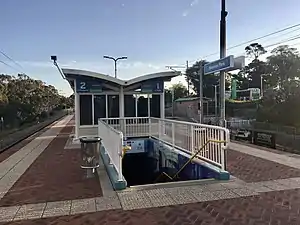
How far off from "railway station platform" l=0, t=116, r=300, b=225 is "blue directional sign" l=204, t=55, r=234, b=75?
4.30 metres

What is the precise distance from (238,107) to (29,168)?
28351 millimetres

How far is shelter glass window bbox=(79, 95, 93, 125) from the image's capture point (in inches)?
565

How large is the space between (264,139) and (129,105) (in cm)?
655

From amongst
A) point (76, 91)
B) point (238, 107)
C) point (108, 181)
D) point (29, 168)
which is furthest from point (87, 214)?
point (238, 107)

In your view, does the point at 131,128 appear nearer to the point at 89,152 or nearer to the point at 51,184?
the point at 89,152

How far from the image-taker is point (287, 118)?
19.8m

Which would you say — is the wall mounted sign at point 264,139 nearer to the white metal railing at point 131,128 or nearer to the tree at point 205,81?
the white metal railing at point 131,128

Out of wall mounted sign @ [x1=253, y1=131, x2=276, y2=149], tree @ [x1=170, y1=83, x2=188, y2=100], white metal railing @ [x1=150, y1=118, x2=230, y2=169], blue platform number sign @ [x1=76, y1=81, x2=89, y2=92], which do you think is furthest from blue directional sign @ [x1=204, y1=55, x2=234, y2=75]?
tree @ [x1=170, y1=83, x2=188, y2=100]

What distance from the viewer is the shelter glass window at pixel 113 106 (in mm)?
14907

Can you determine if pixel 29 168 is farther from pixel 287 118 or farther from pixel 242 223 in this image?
pixel 287 118

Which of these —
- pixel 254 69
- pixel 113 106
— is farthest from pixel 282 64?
pixel 113 106

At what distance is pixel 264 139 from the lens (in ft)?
38.3

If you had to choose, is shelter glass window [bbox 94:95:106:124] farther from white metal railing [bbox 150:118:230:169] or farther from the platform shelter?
white metal railing [bbox 150:118:230:169]

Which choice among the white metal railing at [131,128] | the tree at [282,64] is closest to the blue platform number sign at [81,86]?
the white metal railing at [131,128]
